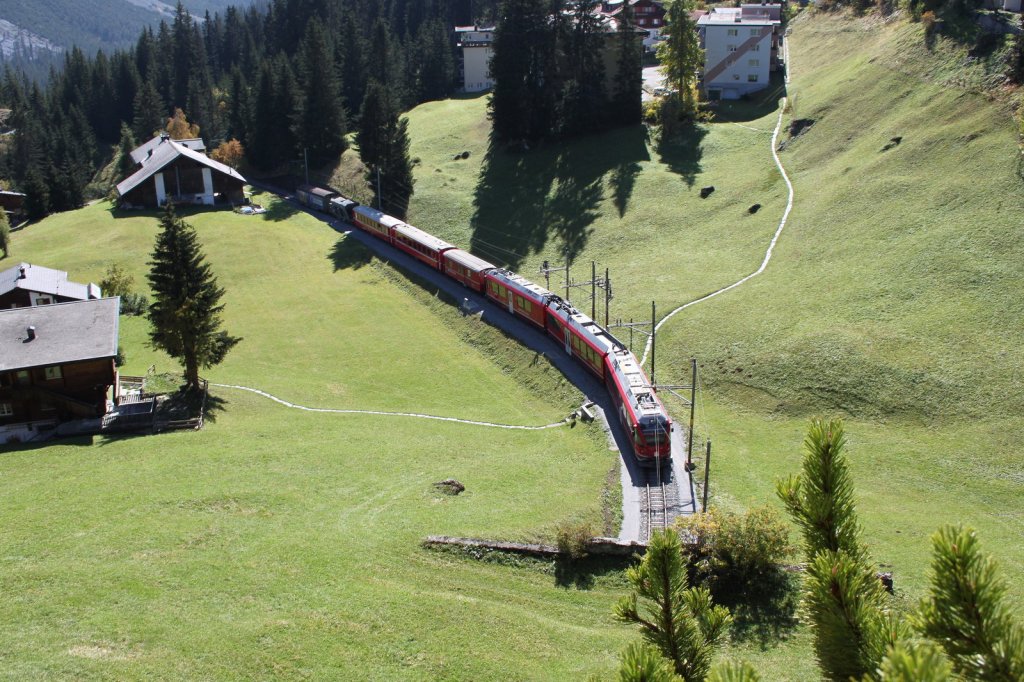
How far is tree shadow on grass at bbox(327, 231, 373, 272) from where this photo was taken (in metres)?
73.8

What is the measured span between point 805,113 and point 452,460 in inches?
2110

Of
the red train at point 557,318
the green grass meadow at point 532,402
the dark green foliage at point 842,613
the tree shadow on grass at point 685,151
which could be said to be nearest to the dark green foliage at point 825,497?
the dark green foliage at point 842,613

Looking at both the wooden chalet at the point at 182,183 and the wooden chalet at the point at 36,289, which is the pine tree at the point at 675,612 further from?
the wooden chalet at the point at 182,183

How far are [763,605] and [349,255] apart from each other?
2292 inches

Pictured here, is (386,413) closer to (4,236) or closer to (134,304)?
(134,304)

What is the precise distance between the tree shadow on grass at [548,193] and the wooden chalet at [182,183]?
99.4 ft

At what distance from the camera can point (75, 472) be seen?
35.0m

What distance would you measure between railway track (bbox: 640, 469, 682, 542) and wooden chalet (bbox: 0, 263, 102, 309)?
44.2 m

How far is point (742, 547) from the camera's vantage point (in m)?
25.5

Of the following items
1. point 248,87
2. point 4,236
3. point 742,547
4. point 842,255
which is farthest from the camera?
point 248,87

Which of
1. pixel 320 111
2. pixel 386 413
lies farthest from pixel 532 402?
pixel 320 111

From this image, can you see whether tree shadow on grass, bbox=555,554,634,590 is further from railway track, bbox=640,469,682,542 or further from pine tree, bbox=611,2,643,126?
pine tree, bbox=611,2,643,126

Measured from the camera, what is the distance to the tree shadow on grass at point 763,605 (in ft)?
76.1

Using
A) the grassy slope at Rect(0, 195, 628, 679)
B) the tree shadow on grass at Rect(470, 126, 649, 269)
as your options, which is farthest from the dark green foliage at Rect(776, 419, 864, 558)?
the tree shadow on grass at Rect(470, 126, 649, 269)
